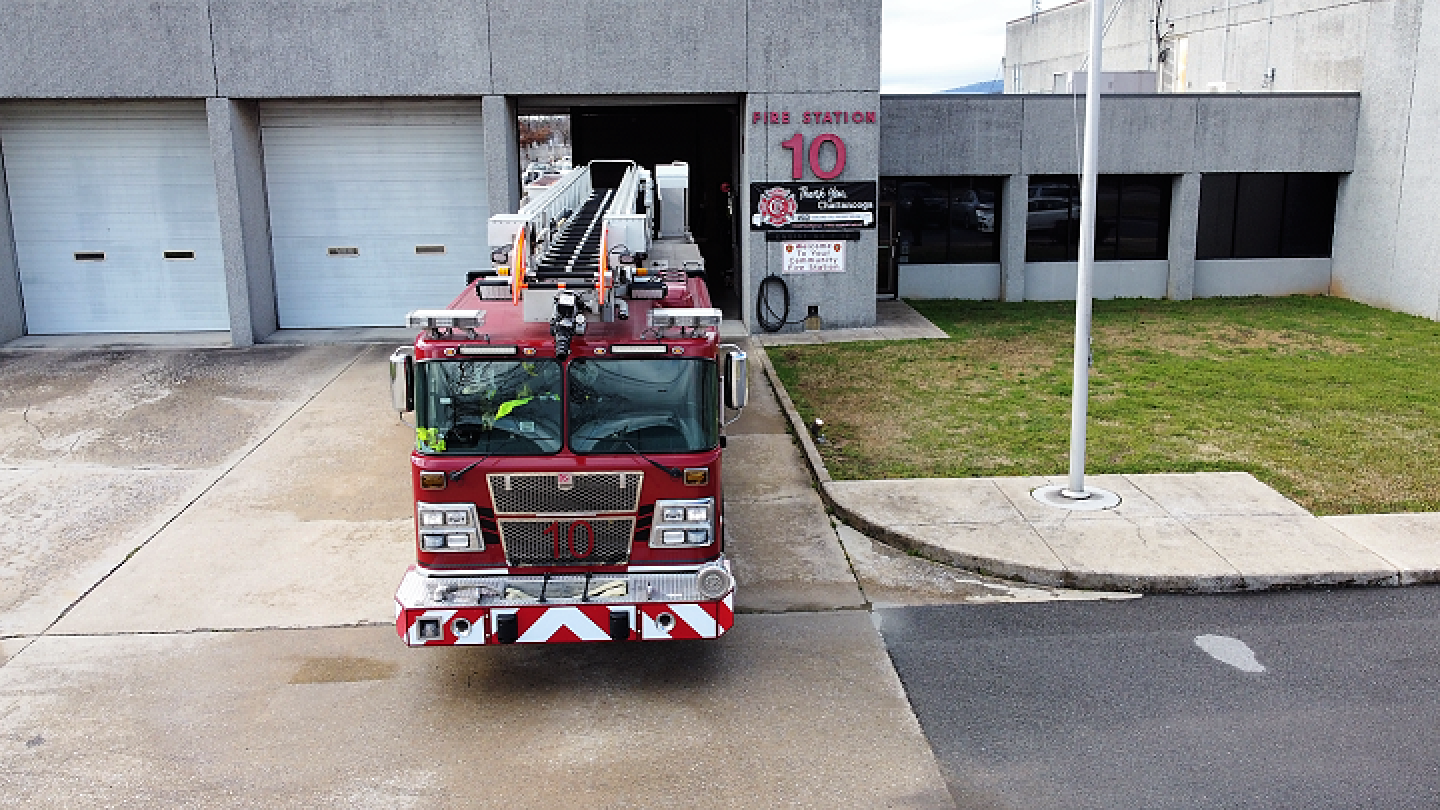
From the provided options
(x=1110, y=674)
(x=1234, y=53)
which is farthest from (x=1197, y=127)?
(x=1110, y=674)

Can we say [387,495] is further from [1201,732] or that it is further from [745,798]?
[1201,732]

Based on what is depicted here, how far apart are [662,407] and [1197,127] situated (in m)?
17.9

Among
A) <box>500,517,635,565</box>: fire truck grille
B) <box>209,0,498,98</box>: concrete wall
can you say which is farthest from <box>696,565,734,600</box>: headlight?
<box>209,0,498,98</box>: concrete wall

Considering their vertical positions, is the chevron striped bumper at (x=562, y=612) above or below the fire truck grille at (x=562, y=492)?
below

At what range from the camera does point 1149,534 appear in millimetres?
9883

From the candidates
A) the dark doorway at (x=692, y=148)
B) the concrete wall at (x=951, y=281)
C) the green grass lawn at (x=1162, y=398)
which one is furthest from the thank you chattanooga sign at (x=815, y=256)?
the dark doorway at (x=692, y=148)

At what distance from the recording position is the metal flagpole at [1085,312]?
986 cm

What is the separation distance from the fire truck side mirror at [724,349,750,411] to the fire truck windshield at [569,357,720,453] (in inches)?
12.9

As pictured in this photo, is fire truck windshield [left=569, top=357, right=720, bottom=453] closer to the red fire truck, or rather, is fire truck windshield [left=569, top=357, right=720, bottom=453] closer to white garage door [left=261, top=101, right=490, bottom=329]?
the red fire truck

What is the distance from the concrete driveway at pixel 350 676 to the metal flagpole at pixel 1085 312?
2.39 meters

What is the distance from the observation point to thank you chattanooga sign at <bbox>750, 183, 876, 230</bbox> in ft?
61.6

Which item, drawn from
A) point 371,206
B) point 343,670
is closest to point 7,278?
point 371,206

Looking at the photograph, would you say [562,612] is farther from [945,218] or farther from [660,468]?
[945,218]

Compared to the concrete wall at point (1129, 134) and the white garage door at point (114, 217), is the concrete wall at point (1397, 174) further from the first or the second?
the white garage door at point (114, 217)
